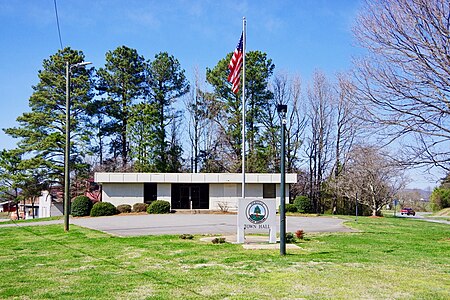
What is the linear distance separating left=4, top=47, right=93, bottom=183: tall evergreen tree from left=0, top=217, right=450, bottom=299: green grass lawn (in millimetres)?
25711

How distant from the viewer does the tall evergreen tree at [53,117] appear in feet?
125

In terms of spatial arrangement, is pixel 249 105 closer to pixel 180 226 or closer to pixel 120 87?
pixel 120 87

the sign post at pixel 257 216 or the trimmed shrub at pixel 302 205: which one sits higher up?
the sign post at pixel 257 216

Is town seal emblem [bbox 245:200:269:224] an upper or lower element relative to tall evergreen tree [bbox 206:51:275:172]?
lower

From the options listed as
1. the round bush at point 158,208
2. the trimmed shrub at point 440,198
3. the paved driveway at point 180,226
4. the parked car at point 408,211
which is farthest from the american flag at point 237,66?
the trimmed shrub at point 440,198

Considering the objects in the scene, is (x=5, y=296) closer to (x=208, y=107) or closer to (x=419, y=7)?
(x=419, y=7)

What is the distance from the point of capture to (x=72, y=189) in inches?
1657

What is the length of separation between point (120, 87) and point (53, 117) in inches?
292

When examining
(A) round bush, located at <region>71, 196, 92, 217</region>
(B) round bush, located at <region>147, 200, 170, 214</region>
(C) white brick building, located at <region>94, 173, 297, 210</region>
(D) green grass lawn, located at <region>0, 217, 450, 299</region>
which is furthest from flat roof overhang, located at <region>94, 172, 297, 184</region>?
(D) green grass lawn, located at <region>0, 217, 450, 299</region>

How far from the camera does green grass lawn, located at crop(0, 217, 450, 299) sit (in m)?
6.86

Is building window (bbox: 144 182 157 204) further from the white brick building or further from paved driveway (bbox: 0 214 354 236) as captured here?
paved driveway (bbox: 0 214 354 236)

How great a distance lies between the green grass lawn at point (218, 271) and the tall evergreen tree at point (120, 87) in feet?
101

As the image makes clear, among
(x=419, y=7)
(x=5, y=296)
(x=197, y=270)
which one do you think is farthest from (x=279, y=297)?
(x=419, y=7)

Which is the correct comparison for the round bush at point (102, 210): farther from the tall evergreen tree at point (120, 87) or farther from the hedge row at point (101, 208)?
the tall evergreen tree at point (120, 87)
